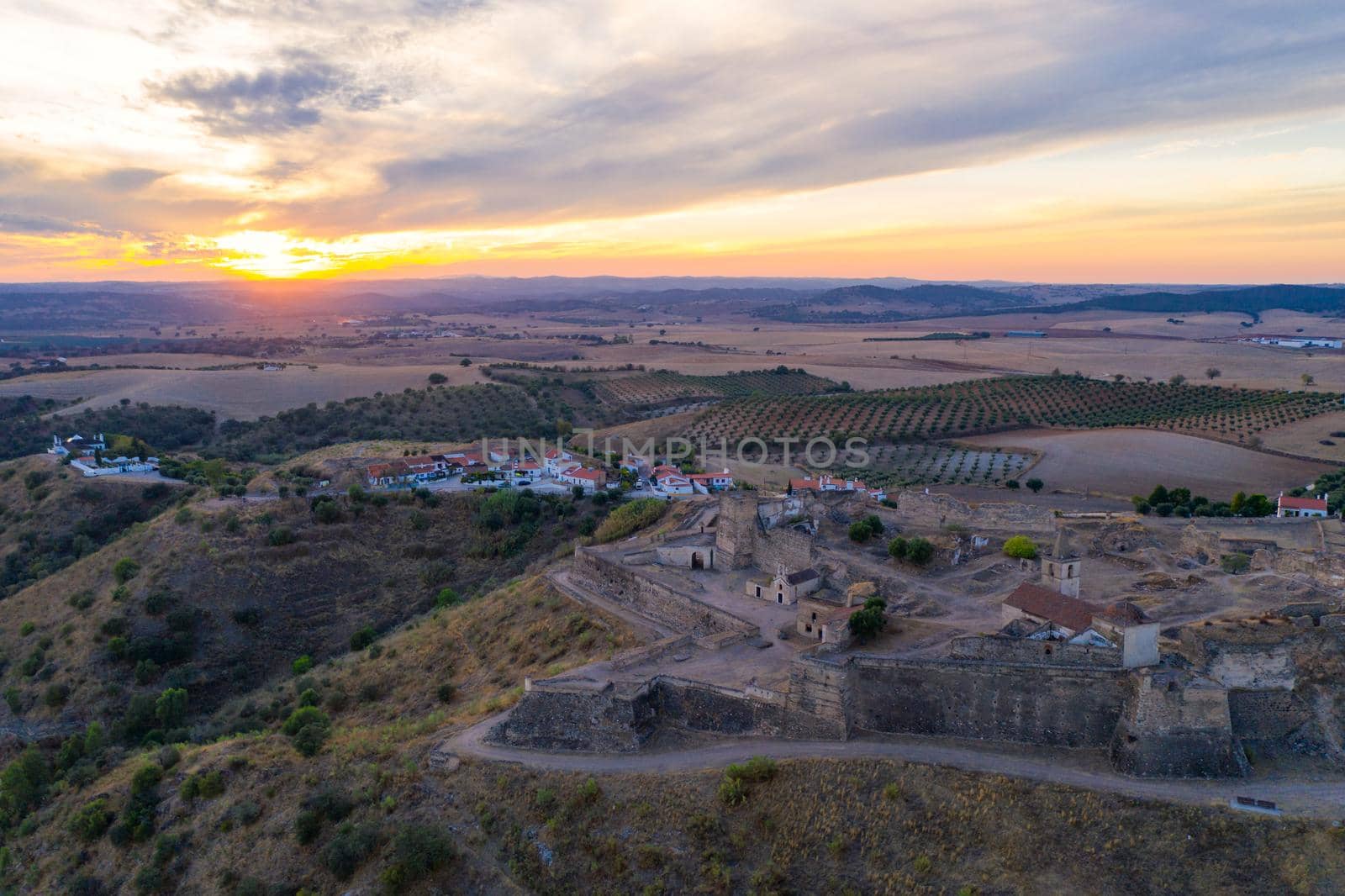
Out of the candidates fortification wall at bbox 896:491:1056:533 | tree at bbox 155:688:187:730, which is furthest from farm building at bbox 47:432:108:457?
fortification wall at bbox 896:491:1056:533

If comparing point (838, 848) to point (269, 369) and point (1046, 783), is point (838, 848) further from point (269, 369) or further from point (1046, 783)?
point (269, 369)

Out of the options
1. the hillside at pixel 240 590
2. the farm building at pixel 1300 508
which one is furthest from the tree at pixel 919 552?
the farm building at pixel 1300 508

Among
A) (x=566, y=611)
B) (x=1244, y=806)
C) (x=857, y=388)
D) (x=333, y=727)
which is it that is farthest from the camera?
(x=857, y=388)

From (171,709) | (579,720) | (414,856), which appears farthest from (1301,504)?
(171,709)

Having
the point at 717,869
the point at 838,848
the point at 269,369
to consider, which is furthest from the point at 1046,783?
the point at 269,369

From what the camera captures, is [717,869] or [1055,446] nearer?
[717,869]

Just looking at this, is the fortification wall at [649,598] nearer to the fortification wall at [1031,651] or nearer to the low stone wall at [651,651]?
the low stone wall at [651,651]
